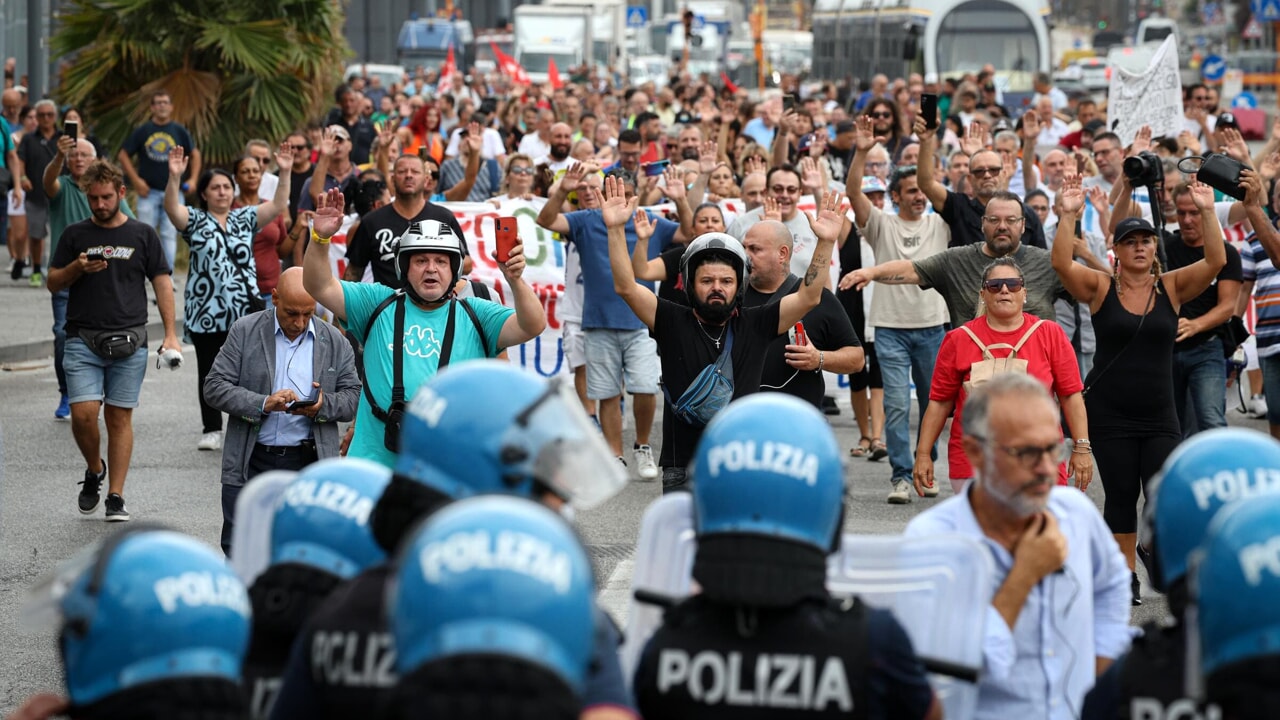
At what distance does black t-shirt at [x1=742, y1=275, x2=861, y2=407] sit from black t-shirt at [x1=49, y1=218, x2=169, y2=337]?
11.7 ft

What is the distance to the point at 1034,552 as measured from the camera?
12.8 feet

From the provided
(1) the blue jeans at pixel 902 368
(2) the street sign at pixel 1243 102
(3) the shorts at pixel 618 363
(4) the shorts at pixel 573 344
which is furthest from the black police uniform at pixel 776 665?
(2) the street sign at pixel 1243 102

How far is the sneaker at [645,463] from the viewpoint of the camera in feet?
35.4

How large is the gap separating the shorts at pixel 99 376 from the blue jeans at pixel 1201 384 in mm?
5386

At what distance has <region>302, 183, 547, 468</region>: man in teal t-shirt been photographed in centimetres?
652

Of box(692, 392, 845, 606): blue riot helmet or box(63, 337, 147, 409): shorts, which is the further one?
box(63, 337, 147, 409): shorts

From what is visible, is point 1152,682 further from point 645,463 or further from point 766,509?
point 645,463

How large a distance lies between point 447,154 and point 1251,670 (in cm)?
1811

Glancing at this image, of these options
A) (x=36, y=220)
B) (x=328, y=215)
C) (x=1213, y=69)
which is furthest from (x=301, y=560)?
(x=1213, y=69)

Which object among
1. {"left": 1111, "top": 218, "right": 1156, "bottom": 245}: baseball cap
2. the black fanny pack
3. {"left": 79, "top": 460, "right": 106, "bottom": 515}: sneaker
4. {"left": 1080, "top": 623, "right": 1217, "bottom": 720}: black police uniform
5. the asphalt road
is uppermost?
{"left": 1111, "top": 218, "right": 1156, "bottom": 245}: baseball cap

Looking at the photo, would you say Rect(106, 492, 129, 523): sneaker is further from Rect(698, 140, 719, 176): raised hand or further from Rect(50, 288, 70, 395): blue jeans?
Rect(698, 140, 719, 176): raised hand

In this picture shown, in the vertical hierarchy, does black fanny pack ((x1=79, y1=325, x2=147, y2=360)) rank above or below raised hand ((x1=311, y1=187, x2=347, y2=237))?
below

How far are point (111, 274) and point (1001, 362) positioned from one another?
4947 mm

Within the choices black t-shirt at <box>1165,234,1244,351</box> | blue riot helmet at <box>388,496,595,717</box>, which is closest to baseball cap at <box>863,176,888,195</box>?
black t-shirt at <box>1165,234,1244,351</box>
